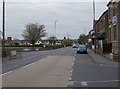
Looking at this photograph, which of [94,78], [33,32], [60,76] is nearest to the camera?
[94,78]

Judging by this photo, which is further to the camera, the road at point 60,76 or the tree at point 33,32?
the tree at point 33,32

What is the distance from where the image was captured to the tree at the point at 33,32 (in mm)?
113188

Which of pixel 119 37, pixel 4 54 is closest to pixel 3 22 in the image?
pixel 4 54

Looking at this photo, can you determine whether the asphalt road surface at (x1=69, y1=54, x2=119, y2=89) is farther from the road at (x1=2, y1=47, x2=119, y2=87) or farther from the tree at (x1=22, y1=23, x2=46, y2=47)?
the tree at (x1=22, y1=23, x2=46, y2=47)

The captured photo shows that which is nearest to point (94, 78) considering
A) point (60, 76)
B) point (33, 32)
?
point (60, 76)

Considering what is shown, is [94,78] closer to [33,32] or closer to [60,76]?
[60,76]

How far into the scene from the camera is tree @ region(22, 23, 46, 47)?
113188 millimetres

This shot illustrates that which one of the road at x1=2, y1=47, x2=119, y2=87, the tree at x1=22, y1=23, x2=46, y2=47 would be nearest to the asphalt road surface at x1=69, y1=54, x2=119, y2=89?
the road at x1=2, y1=47, x2=119, y2=87

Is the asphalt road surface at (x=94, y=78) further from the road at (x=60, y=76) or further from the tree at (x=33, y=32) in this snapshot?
the tree at (x=33, y=32)

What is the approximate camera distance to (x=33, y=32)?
114688 millimetres

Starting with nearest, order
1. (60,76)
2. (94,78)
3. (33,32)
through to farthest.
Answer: (94,78)
(60,76)
(33,32)

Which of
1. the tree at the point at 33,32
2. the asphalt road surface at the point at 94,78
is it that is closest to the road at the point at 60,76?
the asphalt road surface at the point at 94,78

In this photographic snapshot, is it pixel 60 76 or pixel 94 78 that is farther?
pixel 60 76

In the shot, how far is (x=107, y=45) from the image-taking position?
49344 mm
